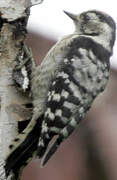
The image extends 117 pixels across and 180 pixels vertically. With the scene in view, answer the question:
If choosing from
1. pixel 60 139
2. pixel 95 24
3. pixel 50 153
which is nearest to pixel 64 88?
pixel 60 139

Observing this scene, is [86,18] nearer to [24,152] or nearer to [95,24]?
[95,24]

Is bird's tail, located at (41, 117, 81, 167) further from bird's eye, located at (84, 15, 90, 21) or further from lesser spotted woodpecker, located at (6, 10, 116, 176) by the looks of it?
bird's eye, located at (84, 15, 90, 21)

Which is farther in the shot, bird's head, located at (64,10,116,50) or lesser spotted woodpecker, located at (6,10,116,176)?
bird's head, located at (64,10,116,50)

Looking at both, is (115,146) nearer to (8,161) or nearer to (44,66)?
(44,66)

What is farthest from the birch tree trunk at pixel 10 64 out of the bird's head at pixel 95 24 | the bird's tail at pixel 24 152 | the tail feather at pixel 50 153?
the bird's head at pixel 95 24

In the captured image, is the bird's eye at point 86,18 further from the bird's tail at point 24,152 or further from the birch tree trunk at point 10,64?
the bird's tail at point 24,152

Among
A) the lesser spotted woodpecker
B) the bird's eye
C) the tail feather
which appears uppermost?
the bird's eye

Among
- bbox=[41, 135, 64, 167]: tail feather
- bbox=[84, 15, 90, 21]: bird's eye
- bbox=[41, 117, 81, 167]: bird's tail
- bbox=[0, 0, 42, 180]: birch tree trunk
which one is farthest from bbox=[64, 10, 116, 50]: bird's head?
bbox=[41, 135, 64, 167]: tail feather
